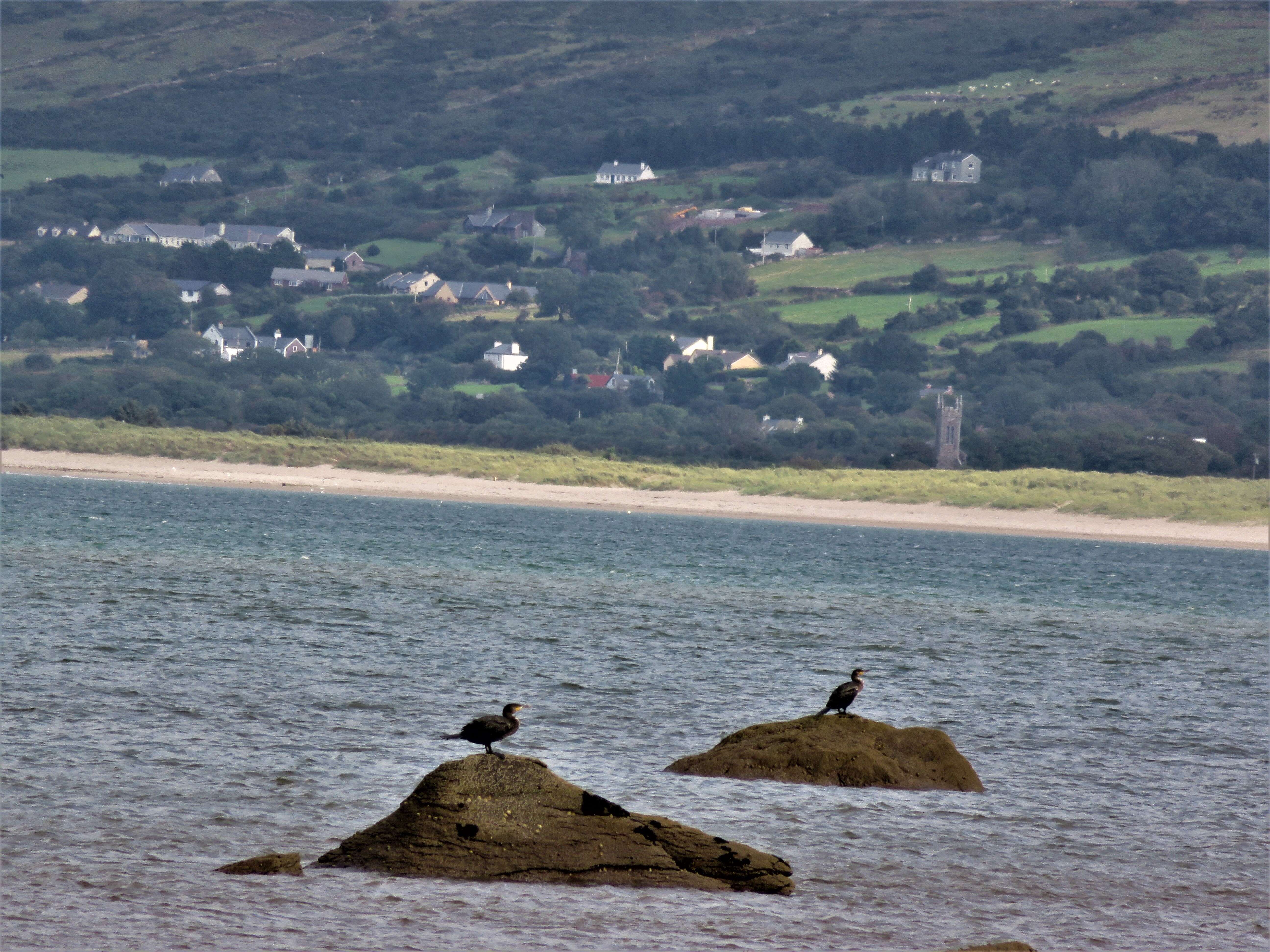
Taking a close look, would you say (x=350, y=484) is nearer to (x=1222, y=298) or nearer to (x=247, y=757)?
(x=247, y=757)

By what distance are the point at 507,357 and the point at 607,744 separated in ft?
504

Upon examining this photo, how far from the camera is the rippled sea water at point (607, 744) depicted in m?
12.0

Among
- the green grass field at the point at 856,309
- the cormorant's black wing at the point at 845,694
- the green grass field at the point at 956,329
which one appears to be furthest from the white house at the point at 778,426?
the cormorant's black wing at the point at 845,694

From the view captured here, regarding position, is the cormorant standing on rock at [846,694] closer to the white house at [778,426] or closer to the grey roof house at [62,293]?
the white house at [778,426]

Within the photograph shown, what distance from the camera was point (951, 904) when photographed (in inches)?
506

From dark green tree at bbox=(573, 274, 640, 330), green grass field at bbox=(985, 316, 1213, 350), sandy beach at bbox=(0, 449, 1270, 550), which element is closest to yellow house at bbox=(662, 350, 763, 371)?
dark green tree at bbox=(573, 274, 640, 330)

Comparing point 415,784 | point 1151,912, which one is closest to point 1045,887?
point 1151,912

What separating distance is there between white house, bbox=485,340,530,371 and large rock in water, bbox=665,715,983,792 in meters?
153

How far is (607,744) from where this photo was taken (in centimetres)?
1892

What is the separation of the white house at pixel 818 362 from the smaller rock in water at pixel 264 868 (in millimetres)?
142031

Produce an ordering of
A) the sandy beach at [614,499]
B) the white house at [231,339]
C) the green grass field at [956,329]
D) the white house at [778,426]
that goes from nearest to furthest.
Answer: the sandy beach at [614,499] → the white house at [778,426] → the green grass field at [956,329] → the white house at [231,339]

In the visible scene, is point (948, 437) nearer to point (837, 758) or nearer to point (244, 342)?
point (244, 342)

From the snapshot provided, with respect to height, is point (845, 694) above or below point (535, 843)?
above

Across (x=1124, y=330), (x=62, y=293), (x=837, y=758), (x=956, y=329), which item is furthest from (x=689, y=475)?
(x=62, y=293)
